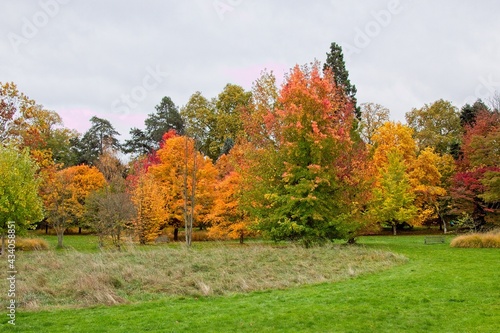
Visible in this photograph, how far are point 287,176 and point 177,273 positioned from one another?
974 cm

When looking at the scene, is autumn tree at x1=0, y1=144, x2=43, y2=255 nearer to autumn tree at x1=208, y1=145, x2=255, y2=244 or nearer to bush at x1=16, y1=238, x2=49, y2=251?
bush at x1=16, y1=238, x2=49, y2=251

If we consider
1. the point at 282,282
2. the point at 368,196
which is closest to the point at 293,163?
the point at 368,196

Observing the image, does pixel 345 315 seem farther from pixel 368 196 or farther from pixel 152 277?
pixel 368 196

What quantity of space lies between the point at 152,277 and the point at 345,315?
589 centimetres

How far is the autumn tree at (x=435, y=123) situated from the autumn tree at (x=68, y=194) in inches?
1396

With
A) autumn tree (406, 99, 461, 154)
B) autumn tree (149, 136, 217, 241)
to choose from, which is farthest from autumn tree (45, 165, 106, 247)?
autumn tree (406, 99, 461, 154)

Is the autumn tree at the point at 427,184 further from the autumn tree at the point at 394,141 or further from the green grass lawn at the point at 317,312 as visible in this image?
the green grass lawn at the point at 317,312

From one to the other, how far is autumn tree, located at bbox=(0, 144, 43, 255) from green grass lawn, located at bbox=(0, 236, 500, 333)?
582 inches

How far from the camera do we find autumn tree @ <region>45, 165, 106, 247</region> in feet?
102

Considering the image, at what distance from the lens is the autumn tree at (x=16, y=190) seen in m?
21.8

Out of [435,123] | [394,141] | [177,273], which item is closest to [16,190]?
[177,273]

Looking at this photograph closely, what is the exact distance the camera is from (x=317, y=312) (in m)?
8.48

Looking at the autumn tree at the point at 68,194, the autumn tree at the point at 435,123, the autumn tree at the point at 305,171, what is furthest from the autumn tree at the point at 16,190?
the autumn tree at the point at 435,123

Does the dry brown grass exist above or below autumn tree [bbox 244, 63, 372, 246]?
below
